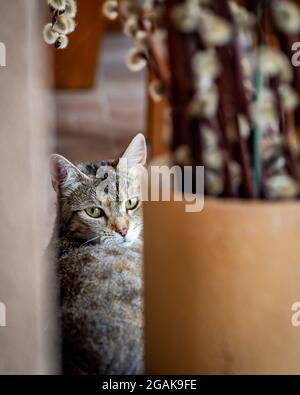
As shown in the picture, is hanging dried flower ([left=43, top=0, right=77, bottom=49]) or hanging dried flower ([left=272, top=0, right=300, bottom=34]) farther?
hanging dried flower ([left=43, top=0, right=77, bottom=49])

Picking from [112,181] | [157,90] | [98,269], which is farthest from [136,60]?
[98,269]

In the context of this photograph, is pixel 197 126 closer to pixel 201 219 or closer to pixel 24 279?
pixel 201 219

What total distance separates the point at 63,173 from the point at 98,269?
14 centimetres

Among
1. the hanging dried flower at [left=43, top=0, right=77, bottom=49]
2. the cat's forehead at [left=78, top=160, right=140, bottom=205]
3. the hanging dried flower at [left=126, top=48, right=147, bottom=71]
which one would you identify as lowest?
the cat's forehead at [left=78, top=160, right=140, bottom=205]

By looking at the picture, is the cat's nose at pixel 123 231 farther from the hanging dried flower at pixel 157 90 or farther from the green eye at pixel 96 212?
the hanging dried flower at pixel 157 90

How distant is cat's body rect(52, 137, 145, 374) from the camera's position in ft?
2.70

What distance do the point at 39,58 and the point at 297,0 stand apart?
342 mm

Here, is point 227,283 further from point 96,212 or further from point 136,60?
point 136,60

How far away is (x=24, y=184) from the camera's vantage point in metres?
0.84

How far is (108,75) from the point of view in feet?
2.85

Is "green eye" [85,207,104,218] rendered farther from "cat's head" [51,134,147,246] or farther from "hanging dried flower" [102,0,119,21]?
"hanging dried flower" [102,0,119,21]

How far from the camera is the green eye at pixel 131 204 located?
83cm

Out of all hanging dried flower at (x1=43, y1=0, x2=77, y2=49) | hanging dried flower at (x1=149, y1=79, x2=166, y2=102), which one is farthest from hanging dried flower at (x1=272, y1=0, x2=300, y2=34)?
hanging dried flower at (x1=43, y1=0, x2=77, y2=49)
